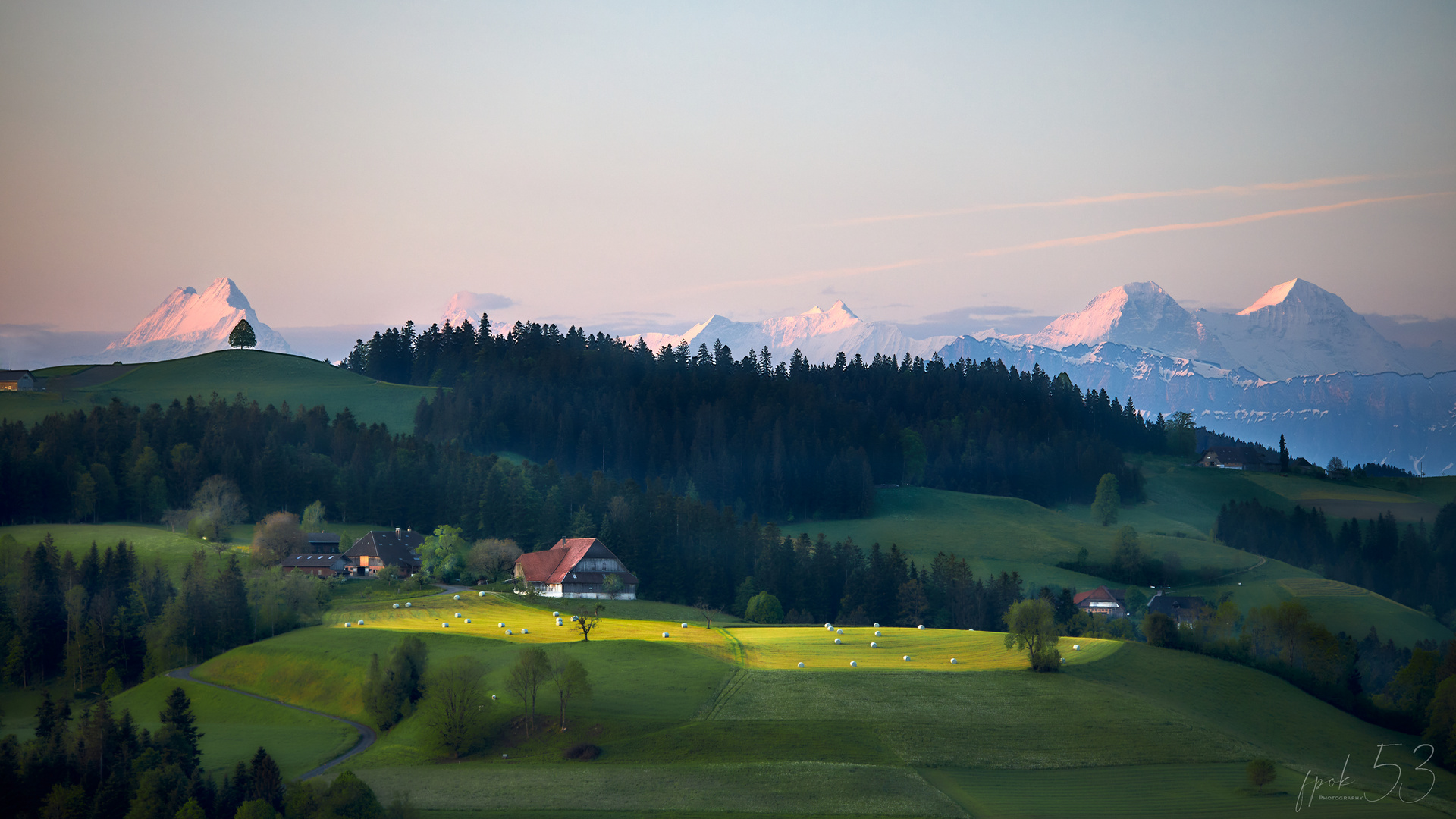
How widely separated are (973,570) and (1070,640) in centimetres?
4074

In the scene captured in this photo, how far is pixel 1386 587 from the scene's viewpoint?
141375mm

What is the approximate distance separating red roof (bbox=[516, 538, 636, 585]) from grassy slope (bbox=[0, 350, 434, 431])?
67.9m

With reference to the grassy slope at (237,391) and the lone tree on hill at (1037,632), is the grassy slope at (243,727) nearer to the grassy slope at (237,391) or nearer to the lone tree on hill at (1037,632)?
the lone tree on hill at (1037,632)

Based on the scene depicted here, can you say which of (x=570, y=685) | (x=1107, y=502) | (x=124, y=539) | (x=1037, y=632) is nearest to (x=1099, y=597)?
(x=1037, y=632)

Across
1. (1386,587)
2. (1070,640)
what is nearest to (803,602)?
(1070,640)

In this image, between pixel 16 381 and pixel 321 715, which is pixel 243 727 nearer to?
pixel 321 715

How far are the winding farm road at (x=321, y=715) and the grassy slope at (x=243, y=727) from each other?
18.0 inches

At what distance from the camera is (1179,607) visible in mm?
113250

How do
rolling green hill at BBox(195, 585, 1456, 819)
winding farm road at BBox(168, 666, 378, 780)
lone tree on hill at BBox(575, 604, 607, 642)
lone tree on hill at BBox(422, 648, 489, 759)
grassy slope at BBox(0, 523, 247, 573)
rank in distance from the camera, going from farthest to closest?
grassy slope at BBox(0, 523, 247, 573) → lone tree on hill at BBox(575, 604, 607, 642) → lone tree on hill at BBox(422, 648, 489, 759) → winding farm road at BBox(168, 666, 378, 780) → rolling green hill at BBox(195, 585, 1456, 819)

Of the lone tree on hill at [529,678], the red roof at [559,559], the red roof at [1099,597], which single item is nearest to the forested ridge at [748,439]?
the red roof at [1099,597]

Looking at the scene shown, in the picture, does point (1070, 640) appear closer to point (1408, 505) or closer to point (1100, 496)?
point (1100, 496)

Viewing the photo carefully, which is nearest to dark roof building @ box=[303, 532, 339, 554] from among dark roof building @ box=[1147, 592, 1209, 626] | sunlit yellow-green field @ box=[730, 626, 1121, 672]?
sunlit yellow-green field @ box=[730, 626, 1121, 672]

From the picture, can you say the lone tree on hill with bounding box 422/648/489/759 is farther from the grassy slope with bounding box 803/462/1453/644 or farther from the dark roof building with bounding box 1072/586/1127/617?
the grassy slope with bounding box 803/462/1453/644

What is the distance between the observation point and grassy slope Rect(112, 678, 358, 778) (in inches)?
2311
